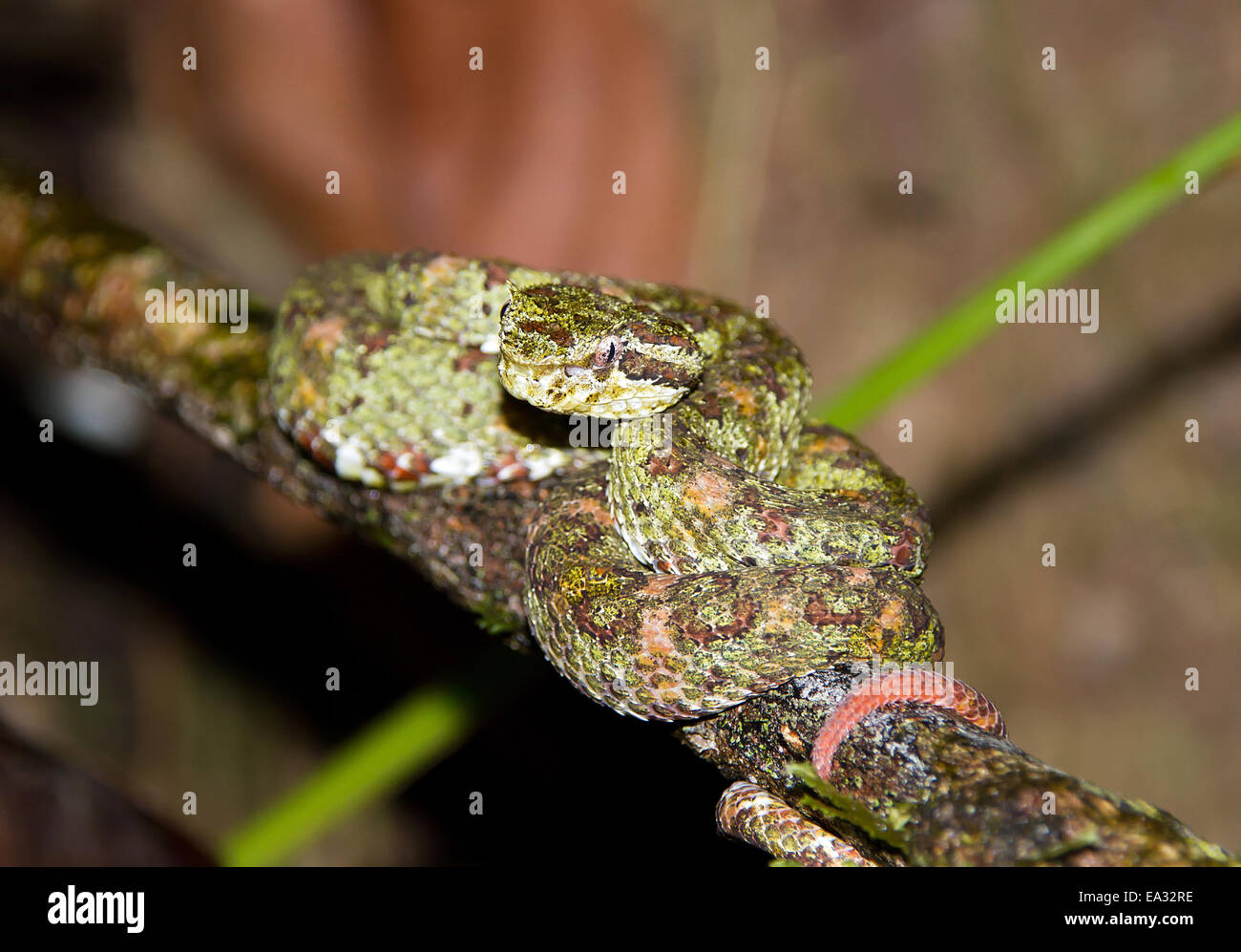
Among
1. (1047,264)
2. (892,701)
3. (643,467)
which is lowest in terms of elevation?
(892,701)

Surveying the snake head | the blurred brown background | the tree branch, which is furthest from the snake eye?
the blurred brown background

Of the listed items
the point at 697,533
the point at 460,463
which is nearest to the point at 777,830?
the point at 697,533

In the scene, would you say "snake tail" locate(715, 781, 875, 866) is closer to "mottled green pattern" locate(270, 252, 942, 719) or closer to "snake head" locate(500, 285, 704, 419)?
"mottled green pattern" locate(270, 252, 942, 719)

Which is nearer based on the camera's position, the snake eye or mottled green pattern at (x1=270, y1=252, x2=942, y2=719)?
mottled green pattern at (x1=270, y1=252, x2=942, y2=719)

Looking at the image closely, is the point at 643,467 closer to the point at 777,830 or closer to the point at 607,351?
the point at 607,351

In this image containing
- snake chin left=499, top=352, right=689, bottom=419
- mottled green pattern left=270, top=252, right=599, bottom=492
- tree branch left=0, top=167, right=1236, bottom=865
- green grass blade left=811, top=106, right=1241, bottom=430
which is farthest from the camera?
mottled green pattern left=270, top=252, right=599, bottom=492

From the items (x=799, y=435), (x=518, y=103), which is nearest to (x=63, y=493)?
(x=518, y=103)

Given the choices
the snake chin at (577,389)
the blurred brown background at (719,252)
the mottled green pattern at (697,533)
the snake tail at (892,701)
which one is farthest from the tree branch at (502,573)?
the blurred brown background at (719,252)

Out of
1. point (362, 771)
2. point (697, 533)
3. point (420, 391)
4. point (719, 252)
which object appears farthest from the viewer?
point (719, 252)
